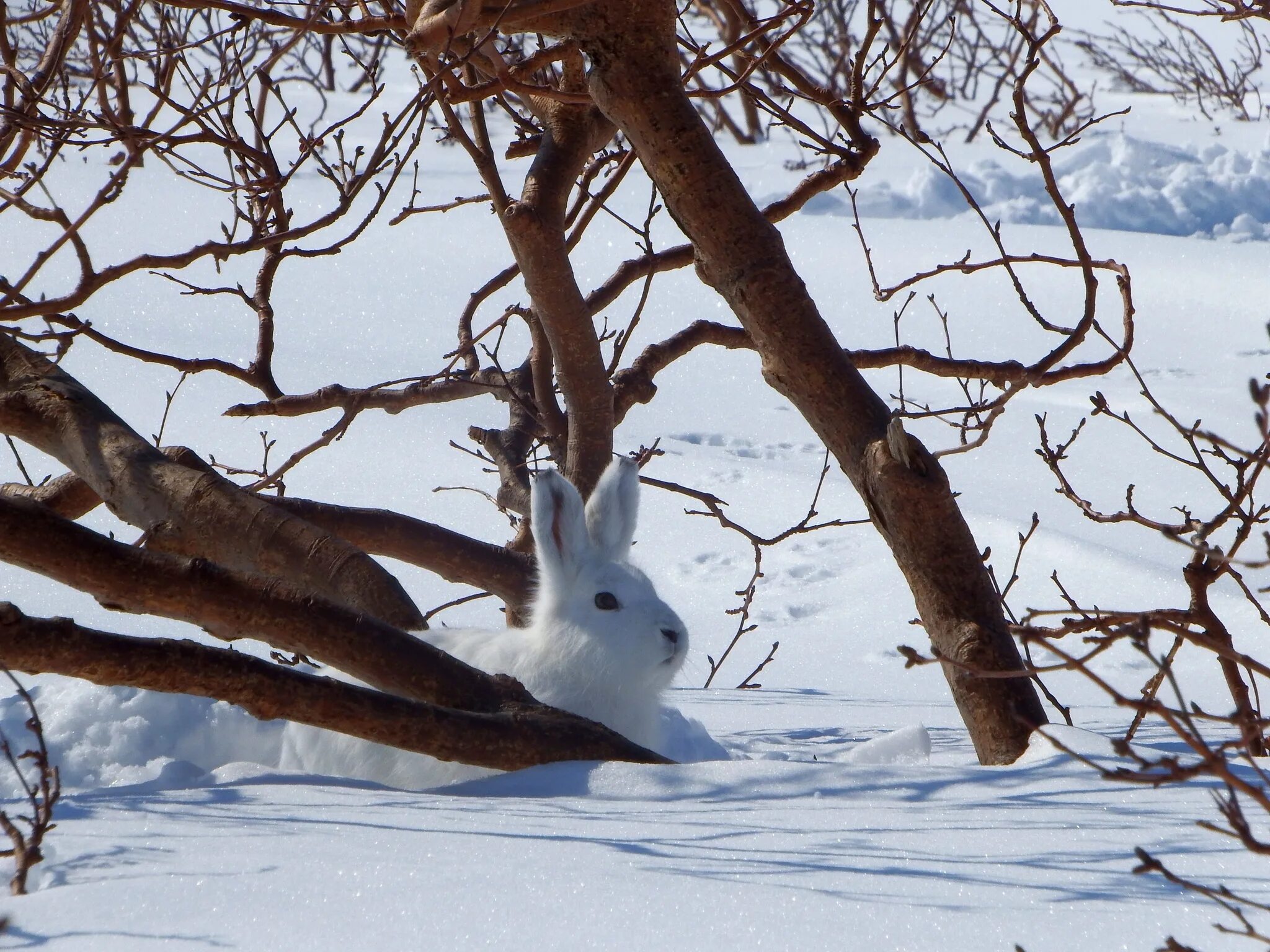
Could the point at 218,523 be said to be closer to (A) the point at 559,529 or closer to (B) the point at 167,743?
(B) the point at 167,743

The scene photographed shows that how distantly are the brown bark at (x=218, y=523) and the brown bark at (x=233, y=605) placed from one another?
0.55 meters

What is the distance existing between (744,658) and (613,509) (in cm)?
259

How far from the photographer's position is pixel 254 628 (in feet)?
7.83

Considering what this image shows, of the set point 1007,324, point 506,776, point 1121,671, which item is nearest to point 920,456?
point 506,776

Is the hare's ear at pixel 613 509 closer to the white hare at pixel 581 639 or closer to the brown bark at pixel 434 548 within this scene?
the white hare at pixel 581 639

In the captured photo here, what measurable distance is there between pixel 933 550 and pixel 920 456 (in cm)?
20

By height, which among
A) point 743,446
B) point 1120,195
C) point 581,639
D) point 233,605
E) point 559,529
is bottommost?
point 233,605

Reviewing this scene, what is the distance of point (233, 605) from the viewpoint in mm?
2365

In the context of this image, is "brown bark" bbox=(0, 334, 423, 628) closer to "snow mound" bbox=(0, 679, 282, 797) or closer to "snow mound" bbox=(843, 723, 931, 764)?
"snow mound" bbox=(0, 679, 282, 797)

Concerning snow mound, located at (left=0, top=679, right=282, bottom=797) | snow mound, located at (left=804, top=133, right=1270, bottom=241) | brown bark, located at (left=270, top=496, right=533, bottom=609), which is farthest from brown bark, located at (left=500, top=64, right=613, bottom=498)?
snow mound, located at (left=804, top=133, right=1270, bottom=241)

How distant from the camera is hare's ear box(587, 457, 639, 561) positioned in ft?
11.1

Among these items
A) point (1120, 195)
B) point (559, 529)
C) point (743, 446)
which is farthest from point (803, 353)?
point (1120, 195)

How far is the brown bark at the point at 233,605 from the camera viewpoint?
2322mm

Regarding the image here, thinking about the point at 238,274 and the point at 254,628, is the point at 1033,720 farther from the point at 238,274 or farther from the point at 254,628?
the point at 238,274
